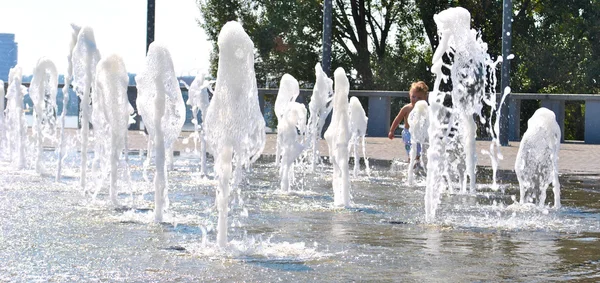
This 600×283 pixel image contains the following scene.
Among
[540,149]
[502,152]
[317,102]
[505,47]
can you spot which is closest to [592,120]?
[505,47]

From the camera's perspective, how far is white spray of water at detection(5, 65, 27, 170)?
51.3 ft

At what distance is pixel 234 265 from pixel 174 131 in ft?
8.23

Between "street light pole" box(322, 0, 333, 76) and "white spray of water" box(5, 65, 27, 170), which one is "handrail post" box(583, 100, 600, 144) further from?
"white spray of water" box(5, 65, 27, 170)

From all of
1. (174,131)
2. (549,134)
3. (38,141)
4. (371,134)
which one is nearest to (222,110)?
(174,131)

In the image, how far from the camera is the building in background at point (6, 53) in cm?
3628

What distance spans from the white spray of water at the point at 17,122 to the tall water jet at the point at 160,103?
679cm

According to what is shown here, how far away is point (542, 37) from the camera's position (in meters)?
36.2

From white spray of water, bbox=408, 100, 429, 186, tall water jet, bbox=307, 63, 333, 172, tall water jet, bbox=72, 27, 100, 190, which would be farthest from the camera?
tall water jet, bbox=307, 63, 333, 172

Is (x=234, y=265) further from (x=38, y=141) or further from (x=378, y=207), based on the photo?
(x=38, y=141)

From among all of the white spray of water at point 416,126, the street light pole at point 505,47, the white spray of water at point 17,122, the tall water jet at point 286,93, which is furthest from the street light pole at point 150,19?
the white spray of water at point 416,126

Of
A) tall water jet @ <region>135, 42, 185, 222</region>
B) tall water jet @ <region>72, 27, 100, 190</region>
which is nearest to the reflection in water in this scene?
tall water jet @ <region>135, 42, 185, 222</region>

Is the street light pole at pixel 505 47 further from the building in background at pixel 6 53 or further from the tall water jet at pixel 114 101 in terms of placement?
the building in background at pixel 6 53

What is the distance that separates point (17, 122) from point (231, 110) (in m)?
11.5

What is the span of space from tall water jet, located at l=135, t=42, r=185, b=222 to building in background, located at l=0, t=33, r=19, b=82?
26675 millimetres
